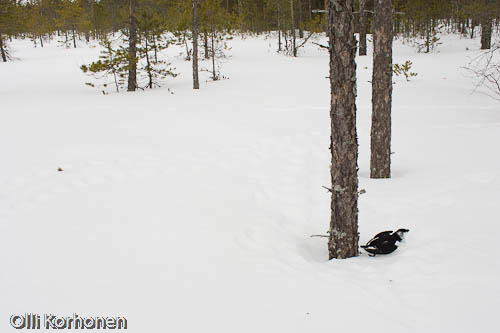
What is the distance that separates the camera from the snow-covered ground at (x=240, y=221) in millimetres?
3078

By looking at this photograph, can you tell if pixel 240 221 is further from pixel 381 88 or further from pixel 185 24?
pixel 185 24

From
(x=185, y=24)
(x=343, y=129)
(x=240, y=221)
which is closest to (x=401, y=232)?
(x=343, y=129)

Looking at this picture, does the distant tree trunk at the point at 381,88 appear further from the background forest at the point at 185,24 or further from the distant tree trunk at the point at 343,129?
the distant tree trunk at the point at 343,129

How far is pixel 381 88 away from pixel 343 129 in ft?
8.86

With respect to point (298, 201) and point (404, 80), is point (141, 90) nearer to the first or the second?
point (404, 80)

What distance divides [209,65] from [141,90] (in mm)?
6496

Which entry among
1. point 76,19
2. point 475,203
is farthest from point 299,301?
point 76,19

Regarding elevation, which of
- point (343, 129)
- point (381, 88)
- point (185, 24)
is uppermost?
point (185, 24)

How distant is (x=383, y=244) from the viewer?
4168 mm

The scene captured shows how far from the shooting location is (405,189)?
575 cm

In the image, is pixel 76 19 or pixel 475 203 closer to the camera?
pixel 475 203

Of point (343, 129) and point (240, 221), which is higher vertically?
point (343, 129)

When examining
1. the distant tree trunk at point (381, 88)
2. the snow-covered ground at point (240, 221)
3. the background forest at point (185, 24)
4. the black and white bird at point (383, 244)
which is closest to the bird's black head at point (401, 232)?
the black and white bird at point (383, 244)

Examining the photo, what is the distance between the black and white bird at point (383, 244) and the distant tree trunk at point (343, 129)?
0.21 meters
